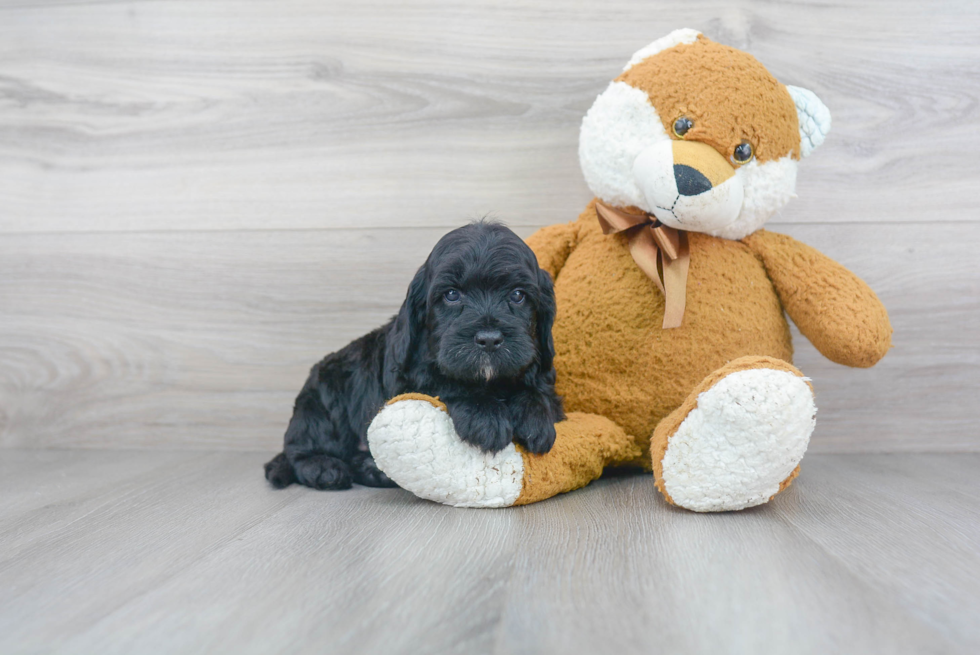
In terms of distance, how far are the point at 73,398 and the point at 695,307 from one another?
64.1 inches

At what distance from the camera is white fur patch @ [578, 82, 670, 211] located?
134cm

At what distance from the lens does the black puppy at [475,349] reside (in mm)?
1168

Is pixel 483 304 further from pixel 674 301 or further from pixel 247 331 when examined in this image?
pixel 247 331

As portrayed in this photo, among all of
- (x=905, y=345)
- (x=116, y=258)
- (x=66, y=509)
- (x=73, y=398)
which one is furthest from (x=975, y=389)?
(x=73, y=398)

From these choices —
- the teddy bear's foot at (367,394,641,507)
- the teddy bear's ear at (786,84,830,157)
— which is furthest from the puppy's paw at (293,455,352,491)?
the teddy bear's ear at (786,84,830,157)

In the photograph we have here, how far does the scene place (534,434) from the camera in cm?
122

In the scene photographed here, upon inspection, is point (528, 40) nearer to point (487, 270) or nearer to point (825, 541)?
point (487, 270)

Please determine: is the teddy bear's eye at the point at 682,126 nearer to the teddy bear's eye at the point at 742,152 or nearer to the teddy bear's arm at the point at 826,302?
the teddy bear's eye at the point at 742,152

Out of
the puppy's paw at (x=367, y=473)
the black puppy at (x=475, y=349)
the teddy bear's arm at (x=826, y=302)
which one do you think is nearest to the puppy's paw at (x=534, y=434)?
the black puppy at (x=475, y=349)

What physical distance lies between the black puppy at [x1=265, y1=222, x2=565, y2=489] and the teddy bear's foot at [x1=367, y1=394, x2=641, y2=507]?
0.03 metres

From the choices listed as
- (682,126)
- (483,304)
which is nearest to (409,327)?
(483,304)

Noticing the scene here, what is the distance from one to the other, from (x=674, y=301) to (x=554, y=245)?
310 millimetres

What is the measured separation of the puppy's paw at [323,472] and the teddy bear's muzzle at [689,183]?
0.81m

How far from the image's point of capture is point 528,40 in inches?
69.1
